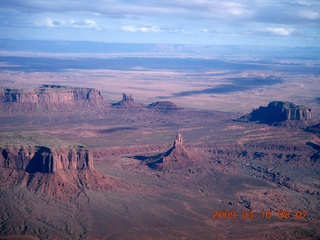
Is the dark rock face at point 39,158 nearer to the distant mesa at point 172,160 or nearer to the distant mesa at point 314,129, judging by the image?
the distant mesa at point 172,160

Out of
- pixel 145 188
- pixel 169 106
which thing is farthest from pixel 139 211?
pixel 169 106

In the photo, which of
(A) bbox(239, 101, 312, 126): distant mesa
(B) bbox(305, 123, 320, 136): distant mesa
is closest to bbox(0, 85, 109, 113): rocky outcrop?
(A) bbox(239, 101, 312, 126): distant mesa

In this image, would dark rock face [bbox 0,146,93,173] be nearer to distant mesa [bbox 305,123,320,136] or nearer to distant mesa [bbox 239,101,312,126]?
distant mesa [bbox 305,123,320,136]

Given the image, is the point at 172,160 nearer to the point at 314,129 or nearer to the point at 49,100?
the point at 314,129

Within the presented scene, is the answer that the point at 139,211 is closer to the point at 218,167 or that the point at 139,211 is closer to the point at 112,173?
the point at 112,173

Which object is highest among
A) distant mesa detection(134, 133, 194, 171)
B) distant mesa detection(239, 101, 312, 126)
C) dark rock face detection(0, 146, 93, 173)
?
distant mesa detection(239, 101, 312, 126)

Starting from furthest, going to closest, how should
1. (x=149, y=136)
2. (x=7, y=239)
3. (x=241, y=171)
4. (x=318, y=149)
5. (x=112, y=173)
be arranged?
1. (x=149, y=136)
2. (x=318, y=149)
3. (x=241, y=171)
4. (x=112, y=173)
5. (x=7, y=239)

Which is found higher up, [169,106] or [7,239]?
[169,106]
